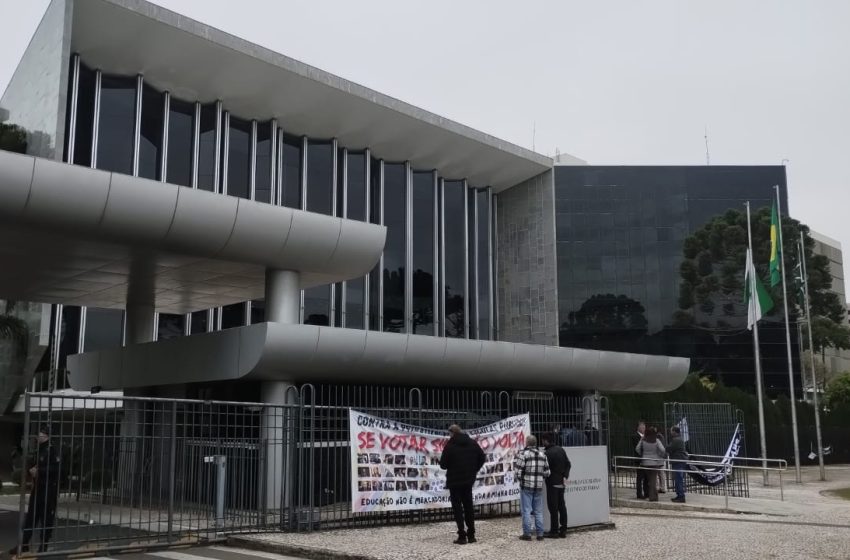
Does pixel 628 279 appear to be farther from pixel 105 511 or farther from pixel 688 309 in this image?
pixel 105 511

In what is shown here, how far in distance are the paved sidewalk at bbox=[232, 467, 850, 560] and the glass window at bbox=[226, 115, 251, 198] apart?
17796 millimetres

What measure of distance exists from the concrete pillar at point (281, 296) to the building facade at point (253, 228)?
5cm

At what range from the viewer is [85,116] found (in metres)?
25.9

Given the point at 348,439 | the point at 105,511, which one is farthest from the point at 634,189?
the point at 105,511

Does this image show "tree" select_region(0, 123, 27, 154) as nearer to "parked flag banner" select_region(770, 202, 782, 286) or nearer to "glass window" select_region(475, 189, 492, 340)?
"glass window" select_region(475, 189, 492, 340)

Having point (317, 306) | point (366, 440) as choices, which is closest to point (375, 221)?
point (317, 306)

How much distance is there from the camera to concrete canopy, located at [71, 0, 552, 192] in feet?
81.0

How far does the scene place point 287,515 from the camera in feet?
44.5

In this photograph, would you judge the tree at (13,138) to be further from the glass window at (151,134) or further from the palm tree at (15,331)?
the palm tree at (15,331)

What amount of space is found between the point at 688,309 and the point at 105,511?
3994 centimetres

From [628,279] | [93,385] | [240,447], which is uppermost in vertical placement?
[628,279]

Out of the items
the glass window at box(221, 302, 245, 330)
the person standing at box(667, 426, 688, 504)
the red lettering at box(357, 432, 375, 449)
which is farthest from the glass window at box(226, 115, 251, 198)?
the red lettering at box(357, 432, 375, 449)

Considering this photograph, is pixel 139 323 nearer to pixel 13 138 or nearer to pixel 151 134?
pixel 151 134

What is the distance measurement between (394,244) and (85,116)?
41.0 ft
